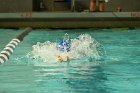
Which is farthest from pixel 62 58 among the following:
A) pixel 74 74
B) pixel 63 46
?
pixel 74 74

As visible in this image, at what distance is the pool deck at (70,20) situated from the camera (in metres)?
15.3

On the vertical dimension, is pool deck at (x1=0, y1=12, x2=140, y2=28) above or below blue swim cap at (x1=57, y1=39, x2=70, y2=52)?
below

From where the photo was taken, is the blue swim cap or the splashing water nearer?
the blue swim cap

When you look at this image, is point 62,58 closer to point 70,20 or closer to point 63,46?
point 63,46

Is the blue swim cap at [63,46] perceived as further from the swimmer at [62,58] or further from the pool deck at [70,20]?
the pool deck at [70,20]

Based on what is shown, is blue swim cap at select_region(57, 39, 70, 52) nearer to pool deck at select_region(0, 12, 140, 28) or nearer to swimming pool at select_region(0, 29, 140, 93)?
swimming pool at select_region(0, 29, 140, 93)

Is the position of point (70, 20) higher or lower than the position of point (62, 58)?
lower

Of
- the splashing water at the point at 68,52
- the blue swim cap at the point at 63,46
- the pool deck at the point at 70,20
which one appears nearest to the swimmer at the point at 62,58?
the splashing water at the point at 68,52

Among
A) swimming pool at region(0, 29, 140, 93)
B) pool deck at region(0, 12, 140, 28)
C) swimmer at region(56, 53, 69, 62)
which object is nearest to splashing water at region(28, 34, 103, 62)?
swimmer at region(56, 53, 69, 62)

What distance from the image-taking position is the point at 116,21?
1547 cm

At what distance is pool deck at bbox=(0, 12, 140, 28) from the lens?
50.2 ft

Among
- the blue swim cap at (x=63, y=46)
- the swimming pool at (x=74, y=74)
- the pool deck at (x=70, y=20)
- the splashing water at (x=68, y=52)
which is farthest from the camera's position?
the pool deck at (x=70, y=20)

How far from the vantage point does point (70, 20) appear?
1542cm

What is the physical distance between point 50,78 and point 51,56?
5.62 ft
